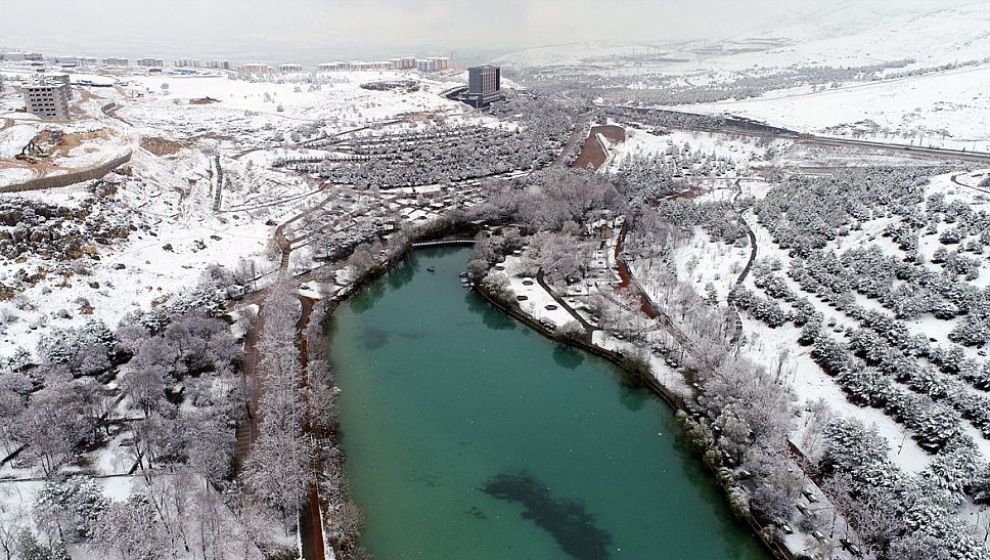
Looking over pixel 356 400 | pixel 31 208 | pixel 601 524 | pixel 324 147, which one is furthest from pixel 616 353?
pixel 324 147

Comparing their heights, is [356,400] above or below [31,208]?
below

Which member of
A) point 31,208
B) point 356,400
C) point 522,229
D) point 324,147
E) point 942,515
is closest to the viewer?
point 942,515

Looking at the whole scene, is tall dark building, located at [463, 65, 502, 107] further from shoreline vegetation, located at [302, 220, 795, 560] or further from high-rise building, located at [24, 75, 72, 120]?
shoreline vegetation, located at [302, 220, 795, 560]

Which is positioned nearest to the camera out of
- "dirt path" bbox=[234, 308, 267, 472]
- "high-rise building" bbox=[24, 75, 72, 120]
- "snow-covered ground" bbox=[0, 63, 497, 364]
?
"dirt path" bbox=[234, 308, 267, 472]

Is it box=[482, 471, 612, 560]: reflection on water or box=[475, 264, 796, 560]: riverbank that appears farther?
box=[482, 471, 612, 560]: reflection on water

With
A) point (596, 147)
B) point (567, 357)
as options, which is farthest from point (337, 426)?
point (596, 147)

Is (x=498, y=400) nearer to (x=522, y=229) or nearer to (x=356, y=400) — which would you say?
(x=356, y=400)

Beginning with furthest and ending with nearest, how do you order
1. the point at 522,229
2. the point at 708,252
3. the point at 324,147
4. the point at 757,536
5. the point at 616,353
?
the point at 324,147
the point at 522,229
the point at 708,252
the point at 616,353
the point at 757,536

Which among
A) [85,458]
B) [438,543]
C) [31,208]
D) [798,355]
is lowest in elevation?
[438,543]

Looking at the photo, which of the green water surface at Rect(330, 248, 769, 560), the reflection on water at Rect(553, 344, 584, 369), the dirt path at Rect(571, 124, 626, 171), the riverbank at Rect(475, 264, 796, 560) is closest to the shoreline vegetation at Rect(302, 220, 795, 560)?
the riverbank at Rect(475, 264, 796, 560)
